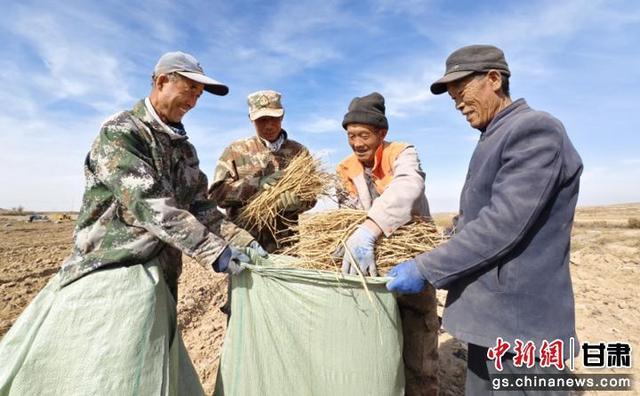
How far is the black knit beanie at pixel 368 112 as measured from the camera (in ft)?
6.83

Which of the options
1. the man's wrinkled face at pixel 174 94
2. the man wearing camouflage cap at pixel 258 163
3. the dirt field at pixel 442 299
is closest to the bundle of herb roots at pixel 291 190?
the man wearing camouflage cap at pixel 258 163

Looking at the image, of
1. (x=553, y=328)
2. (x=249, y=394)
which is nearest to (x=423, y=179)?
(x=553, y=328)

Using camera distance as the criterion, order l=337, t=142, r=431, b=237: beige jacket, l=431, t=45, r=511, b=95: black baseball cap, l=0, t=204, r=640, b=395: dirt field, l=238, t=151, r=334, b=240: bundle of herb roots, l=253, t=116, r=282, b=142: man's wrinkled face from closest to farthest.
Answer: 1. l=431, t=45, r=511, b=95: black baseball cap
2. l=337, t=142, r=431, b=237: beige jacket
3. l=238, t=151, r=334, b=240: bundle of herb roots
4. l=253, t=116, r=282, b=142: man's wrinkled face
5. l=0, t=204, r=640, b=395: dirt field

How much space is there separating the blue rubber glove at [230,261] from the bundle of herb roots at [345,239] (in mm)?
271

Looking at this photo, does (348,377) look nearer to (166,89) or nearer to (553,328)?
(553,328)

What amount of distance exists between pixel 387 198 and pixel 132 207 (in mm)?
1125

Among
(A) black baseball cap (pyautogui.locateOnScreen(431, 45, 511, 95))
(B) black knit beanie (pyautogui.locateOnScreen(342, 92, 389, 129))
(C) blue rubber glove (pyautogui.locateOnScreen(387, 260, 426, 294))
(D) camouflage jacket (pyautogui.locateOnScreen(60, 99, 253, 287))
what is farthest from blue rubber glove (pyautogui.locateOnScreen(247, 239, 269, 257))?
(A) black baseball cap (pyautogui.locateOnScreen(431, 45, 511, 95))

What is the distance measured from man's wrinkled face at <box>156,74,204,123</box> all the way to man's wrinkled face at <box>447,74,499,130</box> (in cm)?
121

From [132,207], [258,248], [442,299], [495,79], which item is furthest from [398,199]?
[442,299]

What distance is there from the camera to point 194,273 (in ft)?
25.8

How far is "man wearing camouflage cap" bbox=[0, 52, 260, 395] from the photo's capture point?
1.73 meters

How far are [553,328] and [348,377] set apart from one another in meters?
0.86

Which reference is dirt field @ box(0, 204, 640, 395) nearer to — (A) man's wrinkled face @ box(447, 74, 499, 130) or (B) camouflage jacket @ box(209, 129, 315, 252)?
(B) camouflage jacket @ box(209, 129, 315, 252)

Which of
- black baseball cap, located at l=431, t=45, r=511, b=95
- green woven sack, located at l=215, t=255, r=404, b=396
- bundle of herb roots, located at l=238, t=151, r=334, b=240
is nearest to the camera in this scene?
black baseball cap, located at l=431, t=45, r=511, b=95
